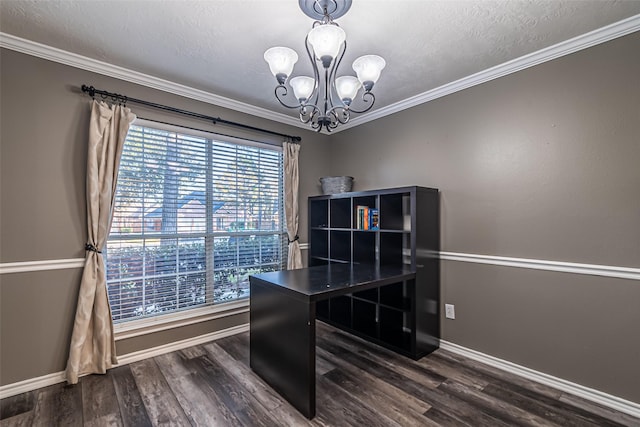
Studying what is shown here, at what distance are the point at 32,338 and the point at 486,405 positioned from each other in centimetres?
313

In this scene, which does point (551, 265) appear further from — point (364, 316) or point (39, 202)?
point (39, 202)

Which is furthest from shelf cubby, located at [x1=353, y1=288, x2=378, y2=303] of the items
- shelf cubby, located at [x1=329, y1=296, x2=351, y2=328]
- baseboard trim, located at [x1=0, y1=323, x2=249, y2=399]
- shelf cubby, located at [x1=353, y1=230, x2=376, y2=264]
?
baseboard trim, located at [x1=0, y1=323, x2=249, y2=399]

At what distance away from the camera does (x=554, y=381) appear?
208cm

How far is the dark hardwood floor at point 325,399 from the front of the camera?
69.2 inches

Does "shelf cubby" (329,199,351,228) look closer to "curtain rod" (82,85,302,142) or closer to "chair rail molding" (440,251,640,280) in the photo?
"curtain rod" (82,85,302,142)

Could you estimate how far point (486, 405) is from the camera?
189cm

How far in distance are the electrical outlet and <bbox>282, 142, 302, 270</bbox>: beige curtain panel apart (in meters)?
1.64

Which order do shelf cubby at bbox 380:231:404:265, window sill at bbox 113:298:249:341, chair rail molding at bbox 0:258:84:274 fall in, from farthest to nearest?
1. shelf cubby at bbox 380:231:404:265
2. window sill at bbox 113:298:249:341
3. chair rail molding at bbox 0:258:84:274

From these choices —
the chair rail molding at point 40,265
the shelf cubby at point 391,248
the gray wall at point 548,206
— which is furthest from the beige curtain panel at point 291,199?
the chair rail molding at point 40,265

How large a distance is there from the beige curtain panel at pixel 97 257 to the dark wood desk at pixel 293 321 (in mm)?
1112

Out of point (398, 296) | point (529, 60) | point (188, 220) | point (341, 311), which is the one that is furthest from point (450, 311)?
point (188, 220)

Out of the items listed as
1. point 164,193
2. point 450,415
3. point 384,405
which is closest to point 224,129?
point 164,193

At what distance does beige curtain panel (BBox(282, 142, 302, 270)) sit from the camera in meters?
3.42

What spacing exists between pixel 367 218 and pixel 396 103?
1255 mm
